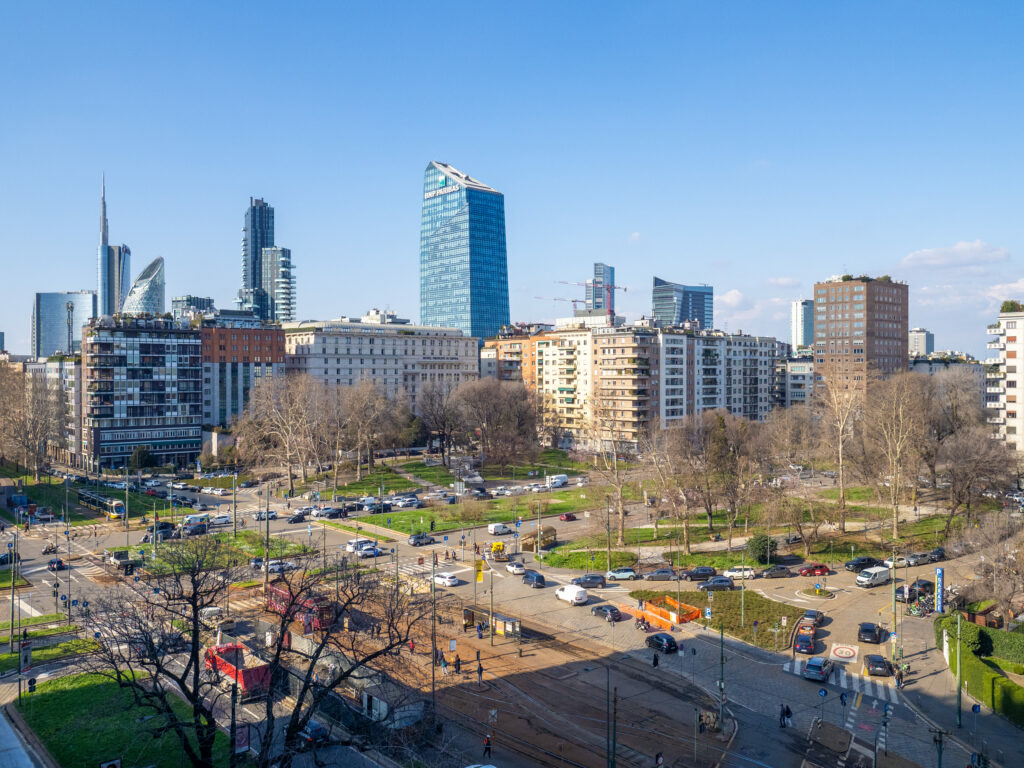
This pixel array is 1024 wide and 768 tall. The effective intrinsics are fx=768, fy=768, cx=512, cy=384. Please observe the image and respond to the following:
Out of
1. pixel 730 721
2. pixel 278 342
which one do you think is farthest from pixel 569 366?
pixel 730 721

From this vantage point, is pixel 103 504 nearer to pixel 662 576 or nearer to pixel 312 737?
pixel 662 576

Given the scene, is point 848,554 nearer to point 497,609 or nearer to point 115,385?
point 497,609

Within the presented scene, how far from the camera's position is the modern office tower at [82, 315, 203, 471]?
112312mm

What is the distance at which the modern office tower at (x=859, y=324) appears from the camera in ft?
516

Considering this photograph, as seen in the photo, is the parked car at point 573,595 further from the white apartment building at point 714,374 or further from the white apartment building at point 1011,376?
the white apartment building at point 714,374

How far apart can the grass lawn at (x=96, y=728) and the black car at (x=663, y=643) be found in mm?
23611

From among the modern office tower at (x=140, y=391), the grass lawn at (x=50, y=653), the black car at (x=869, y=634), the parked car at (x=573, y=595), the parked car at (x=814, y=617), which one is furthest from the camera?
the modern office tower at (x=140, y=391)

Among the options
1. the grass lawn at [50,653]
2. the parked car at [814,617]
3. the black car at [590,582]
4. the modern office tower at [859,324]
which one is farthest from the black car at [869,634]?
the modern office tower at [859,324]

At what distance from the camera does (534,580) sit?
2276 inches

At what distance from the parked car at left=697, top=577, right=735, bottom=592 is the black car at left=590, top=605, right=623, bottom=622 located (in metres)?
8.34

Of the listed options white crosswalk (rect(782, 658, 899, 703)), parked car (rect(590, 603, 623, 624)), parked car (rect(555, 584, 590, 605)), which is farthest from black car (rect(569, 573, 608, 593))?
white crosswalk (rect(782, 658, 899, 703))

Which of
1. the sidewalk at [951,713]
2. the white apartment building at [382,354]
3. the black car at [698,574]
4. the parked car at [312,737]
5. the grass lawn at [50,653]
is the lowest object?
the sidewalk at [951,713]

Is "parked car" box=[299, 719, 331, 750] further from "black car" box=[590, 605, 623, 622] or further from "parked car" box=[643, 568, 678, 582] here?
"parked car" box=[643, 568, 678, 582]

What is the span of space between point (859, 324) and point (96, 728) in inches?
6134
